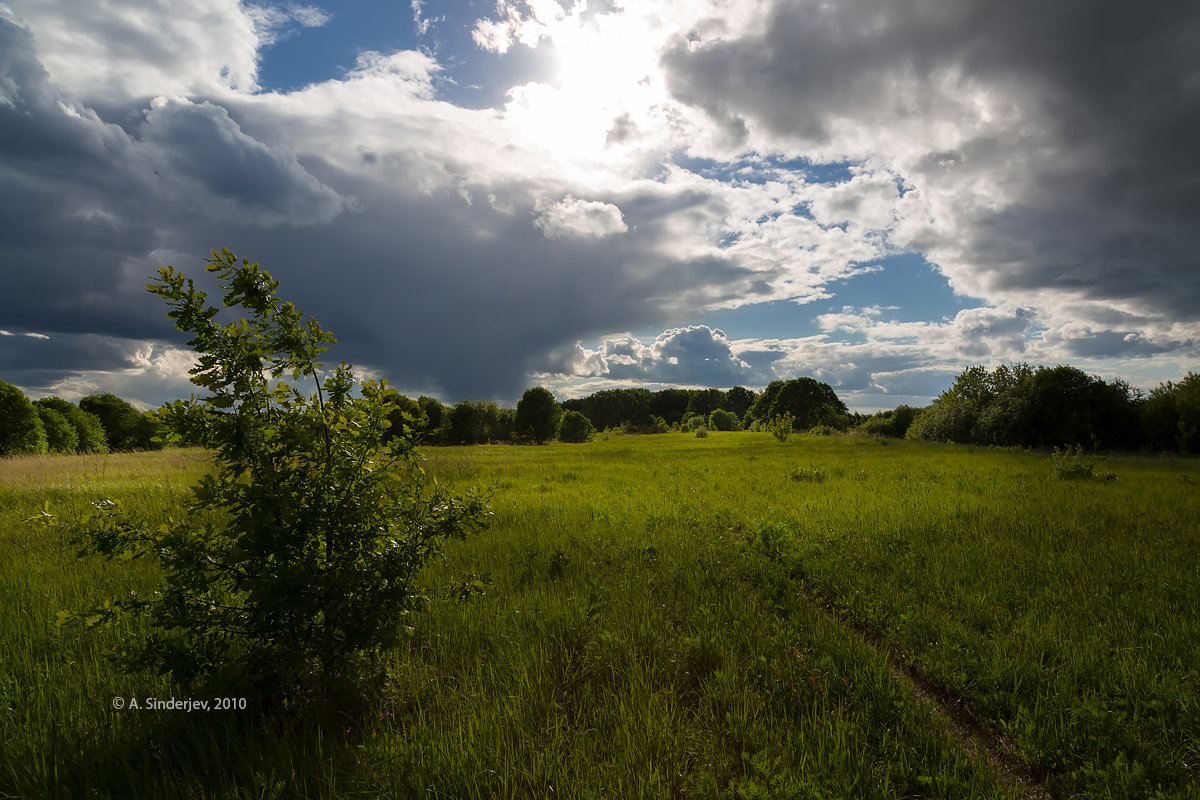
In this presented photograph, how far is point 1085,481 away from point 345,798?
810 inches

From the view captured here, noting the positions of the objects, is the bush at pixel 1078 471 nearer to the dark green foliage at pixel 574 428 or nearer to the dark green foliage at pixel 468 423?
the dark green foliage at pixel 468 423

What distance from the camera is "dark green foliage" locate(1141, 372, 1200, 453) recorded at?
29531 millimetres

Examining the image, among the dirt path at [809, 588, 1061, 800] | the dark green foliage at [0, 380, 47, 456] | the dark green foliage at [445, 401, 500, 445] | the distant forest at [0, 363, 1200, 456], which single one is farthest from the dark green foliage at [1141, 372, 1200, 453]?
the dark green foliage at [0, 380, 47, 456]

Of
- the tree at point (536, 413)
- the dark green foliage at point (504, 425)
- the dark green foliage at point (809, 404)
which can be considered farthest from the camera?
the dark green foliage at point (504, 425)

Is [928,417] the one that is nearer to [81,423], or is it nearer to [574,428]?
[574,428]

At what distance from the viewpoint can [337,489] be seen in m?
3.75

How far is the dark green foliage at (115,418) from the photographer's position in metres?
67.0

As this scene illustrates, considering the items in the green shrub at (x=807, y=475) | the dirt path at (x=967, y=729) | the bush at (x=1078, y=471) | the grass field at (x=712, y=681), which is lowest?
the dirt path at (x=967, y=729)

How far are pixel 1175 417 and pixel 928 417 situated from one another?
53.5 feet

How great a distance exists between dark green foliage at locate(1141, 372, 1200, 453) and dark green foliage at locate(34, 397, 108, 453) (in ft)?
315

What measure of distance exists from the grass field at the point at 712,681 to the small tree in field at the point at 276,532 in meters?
0.60

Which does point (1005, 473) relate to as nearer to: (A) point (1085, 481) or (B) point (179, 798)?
(A) point (1085, 481)

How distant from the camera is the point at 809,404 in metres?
80.9

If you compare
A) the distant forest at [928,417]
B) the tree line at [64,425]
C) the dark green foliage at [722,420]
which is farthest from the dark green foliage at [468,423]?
the dark green foliage at [722,420]
